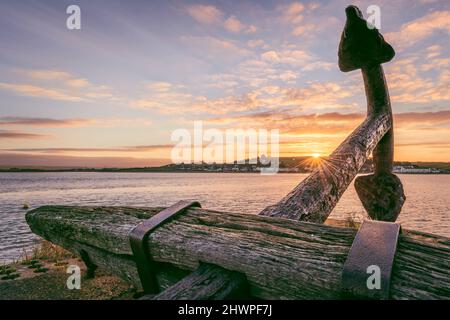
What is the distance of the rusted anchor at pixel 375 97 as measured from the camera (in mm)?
3766

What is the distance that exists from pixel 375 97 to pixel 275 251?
3678mm

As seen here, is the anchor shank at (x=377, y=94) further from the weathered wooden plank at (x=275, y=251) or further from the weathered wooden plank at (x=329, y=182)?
the weathered wooden plank at (x=275, y=251)

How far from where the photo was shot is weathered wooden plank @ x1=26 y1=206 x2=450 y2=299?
1.23m

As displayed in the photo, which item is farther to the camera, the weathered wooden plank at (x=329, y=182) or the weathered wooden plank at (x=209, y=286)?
the weathered wooden plank at (x=329, y=182)

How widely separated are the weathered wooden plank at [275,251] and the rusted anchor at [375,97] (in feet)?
9.60

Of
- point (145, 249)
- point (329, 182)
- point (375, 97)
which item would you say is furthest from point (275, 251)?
point (375, 97)

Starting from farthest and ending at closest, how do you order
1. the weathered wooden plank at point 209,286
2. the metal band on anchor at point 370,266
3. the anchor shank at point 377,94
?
the anchor shank at point 377,94, the weathered wooden plank at point 209,286, the metal band on anchor at point 370,266

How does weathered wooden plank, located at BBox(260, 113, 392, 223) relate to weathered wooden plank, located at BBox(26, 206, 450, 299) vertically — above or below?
above

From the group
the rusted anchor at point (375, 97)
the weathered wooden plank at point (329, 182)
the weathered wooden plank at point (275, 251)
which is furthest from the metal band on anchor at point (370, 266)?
the rusted anchor at point (375, 97)

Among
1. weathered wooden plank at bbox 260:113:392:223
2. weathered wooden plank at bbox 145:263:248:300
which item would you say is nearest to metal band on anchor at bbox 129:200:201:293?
weathered wooden plank at bbox 145:263:248:300

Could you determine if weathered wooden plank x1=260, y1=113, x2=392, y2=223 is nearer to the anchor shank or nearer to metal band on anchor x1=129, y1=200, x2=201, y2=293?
the anchor shank

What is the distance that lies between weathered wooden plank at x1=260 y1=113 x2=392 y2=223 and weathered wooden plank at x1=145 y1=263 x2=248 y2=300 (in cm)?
81
